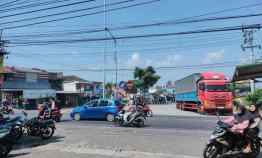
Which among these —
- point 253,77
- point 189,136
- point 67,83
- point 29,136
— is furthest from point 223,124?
point 67,83

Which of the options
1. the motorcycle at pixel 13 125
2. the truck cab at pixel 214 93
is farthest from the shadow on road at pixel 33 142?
the truck cab at pixel 214 93

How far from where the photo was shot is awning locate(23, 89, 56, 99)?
46.0 meters

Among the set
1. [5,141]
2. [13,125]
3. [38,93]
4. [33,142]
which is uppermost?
[38,93]

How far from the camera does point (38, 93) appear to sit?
159ft

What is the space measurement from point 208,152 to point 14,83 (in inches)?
1627

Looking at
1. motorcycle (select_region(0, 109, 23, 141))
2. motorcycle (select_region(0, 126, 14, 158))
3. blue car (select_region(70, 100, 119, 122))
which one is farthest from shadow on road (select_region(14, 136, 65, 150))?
blue car (select_region(70, 100, 119, 122))

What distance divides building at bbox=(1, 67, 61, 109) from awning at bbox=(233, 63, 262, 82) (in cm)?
3751

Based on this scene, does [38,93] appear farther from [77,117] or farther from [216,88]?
[216,88]

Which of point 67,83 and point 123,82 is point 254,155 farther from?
point 67,83

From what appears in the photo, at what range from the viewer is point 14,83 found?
4631 cm

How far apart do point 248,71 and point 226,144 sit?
2.14m

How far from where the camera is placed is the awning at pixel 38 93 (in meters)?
46.0

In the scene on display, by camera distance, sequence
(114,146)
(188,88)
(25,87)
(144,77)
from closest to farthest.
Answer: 1. (114,146)
2. (188,88)
3. (25,87)
4. (144,77)

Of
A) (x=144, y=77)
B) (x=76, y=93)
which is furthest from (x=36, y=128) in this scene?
(x=144, y=77)
